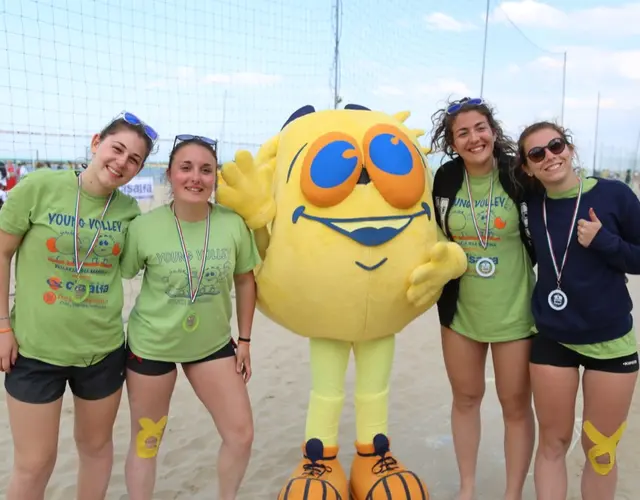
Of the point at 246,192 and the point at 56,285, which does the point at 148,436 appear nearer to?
the point at 56,285

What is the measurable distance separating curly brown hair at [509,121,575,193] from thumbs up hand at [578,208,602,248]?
26cm

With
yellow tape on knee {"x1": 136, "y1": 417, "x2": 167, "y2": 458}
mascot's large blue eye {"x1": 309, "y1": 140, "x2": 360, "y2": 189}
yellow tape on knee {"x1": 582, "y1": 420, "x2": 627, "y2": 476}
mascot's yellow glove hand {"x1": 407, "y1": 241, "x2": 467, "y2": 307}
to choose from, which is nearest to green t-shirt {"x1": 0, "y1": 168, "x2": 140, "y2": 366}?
yellow tape on knee {"x1": 136, "y1": 417, "x2": 167, "y2": 458}

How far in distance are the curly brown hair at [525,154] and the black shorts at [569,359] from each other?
0.62 meters

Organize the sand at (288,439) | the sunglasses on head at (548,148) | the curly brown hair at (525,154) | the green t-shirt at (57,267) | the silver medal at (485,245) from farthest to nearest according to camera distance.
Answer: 1. the sand at (288,439)
2. the silver medal at (485,245)
3. the curly brown hair at (525,154)
4. the sunglasses on head at (548,148)
5. the green t-shirt at (57,267)

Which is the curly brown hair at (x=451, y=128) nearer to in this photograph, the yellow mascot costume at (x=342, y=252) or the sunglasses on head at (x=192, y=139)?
the yellow mascot costume at (x=342, y=252)

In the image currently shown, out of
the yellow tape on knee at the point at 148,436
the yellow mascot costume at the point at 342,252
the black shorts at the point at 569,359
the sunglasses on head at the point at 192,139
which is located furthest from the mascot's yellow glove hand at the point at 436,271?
the yellow tape on knee at the point at 148,436

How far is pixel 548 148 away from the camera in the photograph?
7.41 feet

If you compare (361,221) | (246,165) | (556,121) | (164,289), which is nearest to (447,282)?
(361,221)

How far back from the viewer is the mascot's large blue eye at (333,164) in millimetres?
2354

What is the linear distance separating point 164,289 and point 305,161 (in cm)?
76

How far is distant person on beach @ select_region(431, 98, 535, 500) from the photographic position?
250cm

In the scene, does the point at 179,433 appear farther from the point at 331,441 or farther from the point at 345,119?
the point at 345,119

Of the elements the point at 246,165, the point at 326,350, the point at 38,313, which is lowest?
the point at 326,350

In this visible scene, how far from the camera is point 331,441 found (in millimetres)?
2674
